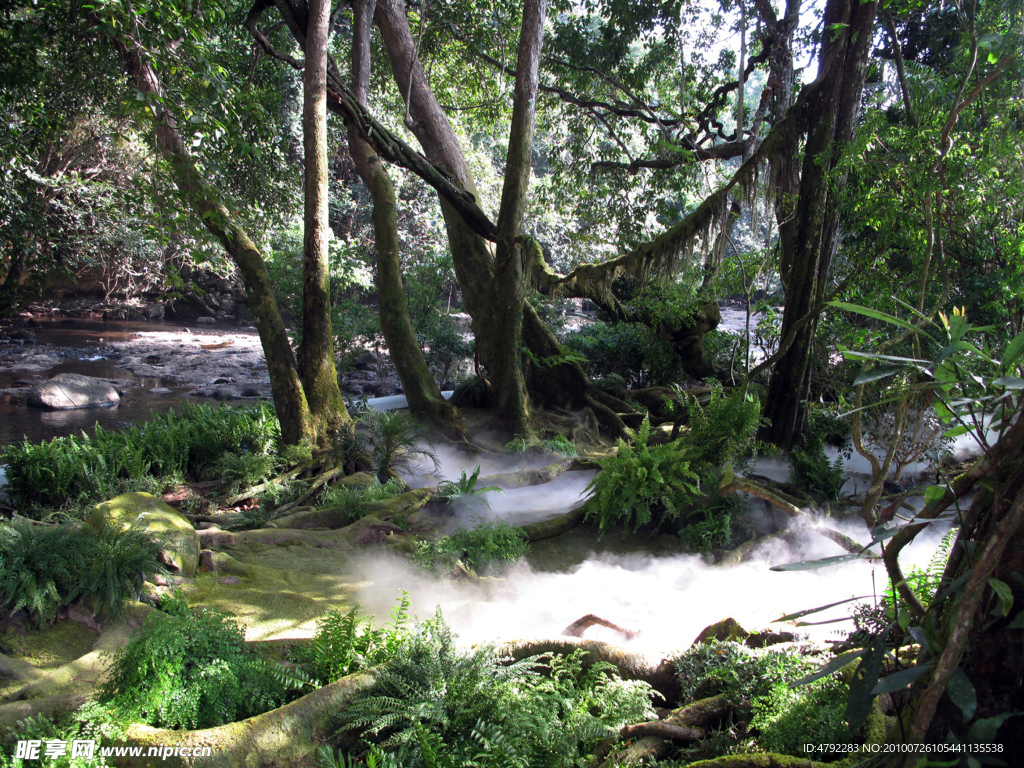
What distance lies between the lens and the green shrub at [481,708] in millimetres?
2559

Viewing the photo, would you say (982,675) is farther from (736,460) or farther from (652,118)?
(652,118)

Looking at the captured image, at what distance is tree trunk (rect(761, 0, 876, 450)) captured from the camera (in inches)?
266

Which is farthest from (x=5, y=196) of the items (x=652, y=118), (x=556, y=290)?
(x=652, y=118)

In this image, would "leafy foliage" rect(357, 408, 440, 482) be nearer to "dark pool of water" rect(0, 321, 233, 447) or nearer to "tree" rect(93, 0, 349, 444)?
"tree" rect(93, 0, 349, 444)

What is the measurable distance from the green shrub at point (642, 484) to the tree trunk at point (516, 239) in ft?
9.74

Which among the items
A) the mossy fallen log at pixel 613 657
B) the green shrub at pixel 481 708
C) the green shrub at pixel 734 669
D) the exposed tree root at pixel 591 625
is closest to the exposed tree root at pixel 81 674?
the green shrub at pixel 481 708

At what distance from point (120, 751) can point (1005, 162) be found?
A: 750 centimetres

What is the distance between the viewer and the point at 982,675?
1.61 m

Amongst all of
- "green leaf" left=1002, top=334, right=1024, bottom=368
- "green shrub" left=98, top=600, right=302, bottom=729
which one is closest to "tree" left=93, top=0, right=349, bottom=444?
"green shrub" left=98, top=600, right=302, bottom=729

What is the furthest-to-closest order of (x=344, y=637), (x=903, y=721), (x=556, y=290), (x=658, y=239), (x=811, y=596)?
1. (x=556, y=290)
2. (x=658, y=239)
3. (x=811, y=596)
4. (x=344, y=637)
5. (x=903, y=721)

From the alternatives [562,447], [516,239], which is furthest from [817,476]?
[516,239]

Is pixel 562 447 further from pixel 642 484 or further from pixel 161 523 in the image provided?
pixel 161 523

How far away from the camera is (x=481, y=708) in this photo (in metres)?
2.78

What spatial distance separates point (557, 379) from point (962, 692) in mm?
9334
